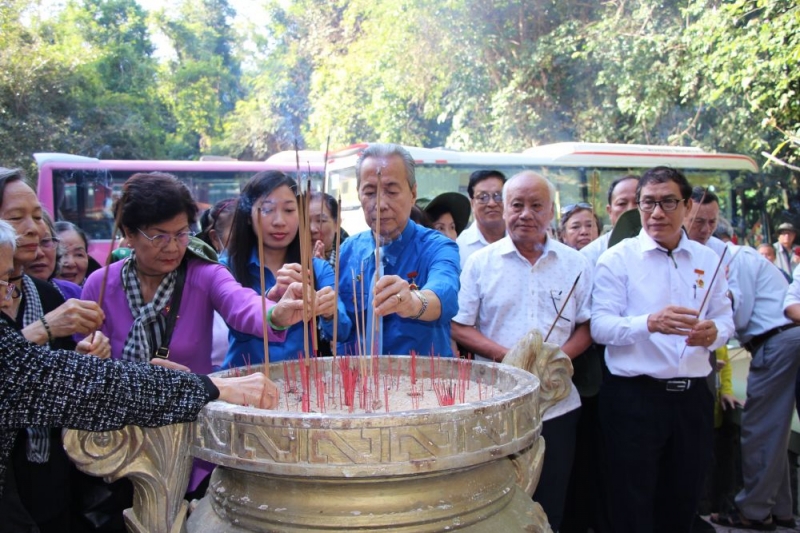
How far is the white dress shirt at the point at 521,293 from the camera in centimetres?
274

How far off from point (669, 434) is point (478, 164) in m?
8.45

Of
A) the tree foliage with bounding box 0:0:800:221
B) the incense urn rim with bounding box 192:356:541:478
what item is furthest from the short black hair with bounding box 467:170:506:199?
the tree foliage with bounding box 0:0:800:221

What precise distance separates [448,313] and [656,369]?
1181 millimetres

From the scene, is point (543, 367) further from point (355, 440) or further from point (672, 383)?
point (672, 383)

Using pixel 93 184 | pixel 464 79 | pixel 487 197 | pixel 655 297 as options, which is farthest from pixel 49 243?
pixel 464 79

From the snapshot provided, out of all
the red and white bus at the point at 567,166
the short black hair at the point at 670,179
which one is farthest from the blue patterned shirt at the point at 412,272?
the red and white bus at the point at 567,166

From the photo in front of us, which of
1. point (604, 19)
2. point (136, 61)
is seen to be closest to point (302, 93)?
point (136, 61)

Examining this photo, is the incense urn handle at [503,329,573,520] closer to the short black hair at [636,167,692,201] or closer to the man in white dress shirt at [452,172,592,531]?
the man in white dress shirt at [452,172,592,531]

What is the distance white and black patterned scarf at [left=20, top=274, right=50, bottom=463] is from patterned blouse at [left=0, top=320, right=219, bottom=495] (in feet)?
2.44

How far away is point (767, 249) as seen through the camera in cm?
901

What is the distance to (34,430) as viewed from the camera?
2.06m

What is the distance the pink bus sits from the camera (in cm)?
1042

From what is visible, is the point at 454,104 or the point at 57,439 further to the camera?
the point at 454,104

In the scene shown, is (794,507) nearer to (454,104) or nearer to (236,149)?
(454,104)
